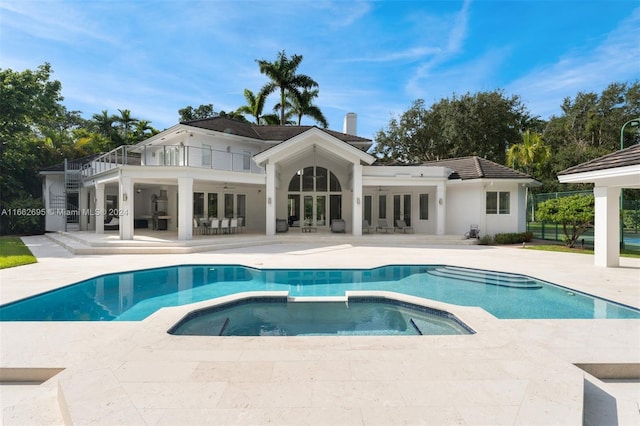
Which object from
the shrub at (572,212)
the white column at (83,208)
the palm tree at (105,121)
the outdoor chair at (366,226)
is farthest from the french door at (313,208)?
the palm tree at (105,121)

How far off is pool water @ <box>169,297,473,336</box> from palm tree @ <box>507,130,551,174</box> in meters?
31.3

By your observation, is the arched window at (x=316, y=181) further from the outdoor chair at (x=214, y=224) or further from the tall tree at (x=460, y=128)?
the tall tree at (x=460, y=128)

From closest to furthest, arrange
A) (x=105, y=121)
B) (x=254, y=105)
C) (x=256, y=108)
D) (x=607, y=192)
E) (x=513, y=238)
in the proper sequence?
(x=607, y=192)
(x=513, y=238)
(x=256, y=108)
(x=254, y=105)
(x=105, y=121)

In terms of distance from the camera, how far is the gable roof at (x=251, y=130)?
2233 cm

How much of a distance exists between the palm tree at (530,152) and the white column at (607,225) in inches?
912

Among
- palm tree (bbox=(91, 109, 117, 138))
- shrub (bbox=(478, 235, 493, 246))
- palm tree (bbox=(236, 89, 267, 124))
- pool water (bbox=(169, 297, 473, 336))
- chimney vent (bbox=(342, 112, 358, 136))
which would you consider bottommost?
pool water (bbox=(169, 297, 473, 336))

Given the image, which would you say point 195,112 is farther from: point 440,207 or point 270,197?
point 440,207

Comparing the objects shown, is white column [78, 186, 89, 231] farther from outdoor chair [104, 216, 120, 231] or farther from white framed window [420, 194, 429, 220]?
white framed window [420, 194, 429, 220]

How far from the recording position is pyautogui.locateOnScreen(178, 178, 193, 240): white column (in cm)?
1717

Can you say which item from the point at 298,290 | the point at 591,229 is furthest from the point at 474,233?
the point at 298,290

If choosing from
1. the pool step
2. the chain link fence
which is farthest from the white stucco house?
the pool step

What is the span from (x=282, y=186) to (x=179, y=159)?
8.40 metres

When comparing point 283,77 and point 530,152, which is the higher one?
point 283,77

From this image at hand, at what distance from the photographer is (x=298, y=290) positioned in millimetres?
9812
